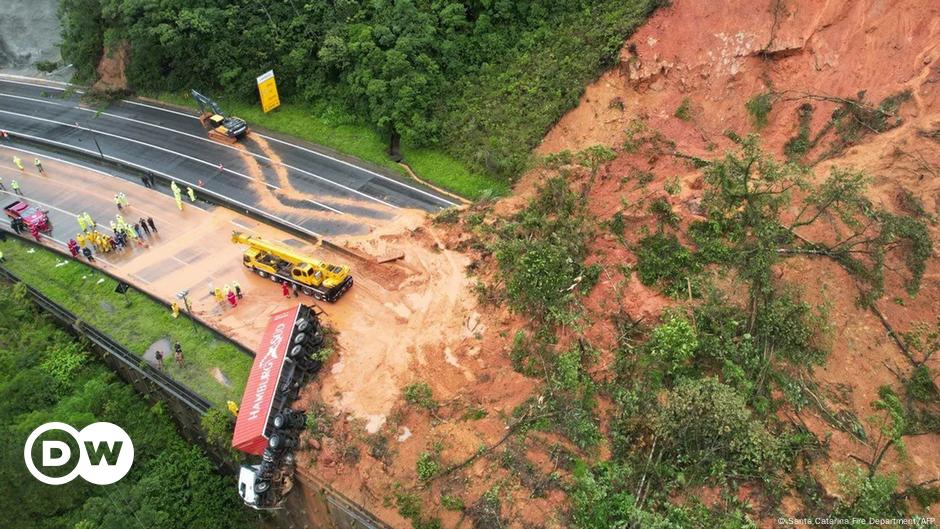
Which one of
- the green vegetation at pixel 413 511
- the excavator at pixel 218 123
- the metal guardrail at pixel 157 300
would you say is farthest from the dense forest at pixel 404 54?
the green vegetation at pixel 413 511

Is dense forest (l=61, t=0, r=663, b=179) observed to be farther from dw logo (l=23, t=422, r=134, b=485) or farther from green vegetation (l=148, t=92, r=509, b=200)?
dw logo (l=23, t=422, r=134, b=485)

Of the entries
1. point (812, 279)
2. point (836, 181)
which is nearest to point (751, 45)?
point (836, 181)

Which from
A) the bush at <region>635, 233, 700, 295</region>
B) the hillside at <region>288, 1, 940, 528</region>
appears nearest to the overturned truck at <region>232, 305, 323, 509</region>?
the hillside at <region>288, 1, 940, 528</region>

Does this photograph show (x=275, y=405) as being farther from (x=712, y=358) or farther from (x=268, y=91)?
(x=268, y=91)

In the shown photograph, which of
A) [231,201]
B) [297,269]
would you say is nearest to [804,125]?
[297,269]

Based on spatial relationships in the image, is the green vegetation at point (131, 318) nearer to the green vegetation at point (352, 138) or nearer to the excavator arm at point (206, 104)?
the excavator arm at point (206, 104)

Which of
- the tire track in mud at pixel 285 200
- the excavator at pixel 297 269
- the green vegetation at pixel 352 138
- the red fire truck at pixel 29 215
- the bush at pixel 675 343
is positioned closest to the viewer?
the bush at pixel 675 343
